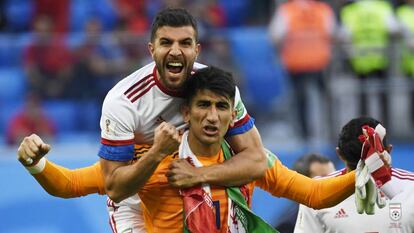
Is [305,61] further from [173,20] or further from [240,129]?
[173,20]

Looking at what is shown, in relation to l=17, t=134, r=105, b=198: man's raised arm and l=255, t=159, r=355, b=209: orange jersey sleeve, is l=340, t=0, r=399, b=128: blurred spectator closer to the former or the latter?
l=255, t=159, r=355, b=209: orange jersey sleeve

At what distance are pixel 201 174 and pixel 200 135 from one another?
20 cm

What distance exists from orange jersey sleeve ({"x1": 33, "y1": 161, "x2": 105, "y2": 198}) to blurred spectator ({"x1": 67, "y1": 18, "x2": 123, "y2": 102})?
4.62 m

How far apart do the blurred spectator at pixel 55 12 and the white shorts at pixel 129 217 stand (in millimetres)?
6518

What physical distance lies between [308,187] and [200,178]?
1.98 ft

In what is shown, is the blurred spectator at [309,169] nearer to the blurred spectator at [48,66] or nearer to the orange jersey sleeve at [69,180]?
the orange jersey sleeve at [69,180]

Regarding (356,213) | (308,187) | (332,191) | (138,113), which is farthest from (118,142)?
(356,213)

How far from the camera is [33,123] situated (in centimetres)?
1216

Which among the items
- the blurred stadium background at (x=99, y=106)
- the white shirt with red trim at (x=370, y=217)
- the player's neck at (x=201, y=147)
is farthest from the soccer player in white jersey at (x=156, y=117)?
the blurred stadium background at (x=99, y=106)

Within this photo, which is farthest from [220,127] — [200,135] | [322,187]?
[322,187]

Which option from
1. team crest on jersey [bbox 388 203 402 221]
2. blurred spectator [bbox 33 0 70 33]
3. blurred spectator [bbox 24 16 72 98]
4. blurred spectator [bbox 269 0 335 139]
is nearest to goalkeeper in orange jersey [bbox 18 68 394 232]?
team crest on jersey [bbox 388 203 402 221]

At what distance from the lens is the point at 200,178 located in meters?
6.83

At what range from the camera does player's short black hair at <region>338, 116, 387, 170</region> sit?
7184 millimetres

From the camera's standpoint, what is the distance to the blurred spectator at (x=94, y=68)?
1189cm
